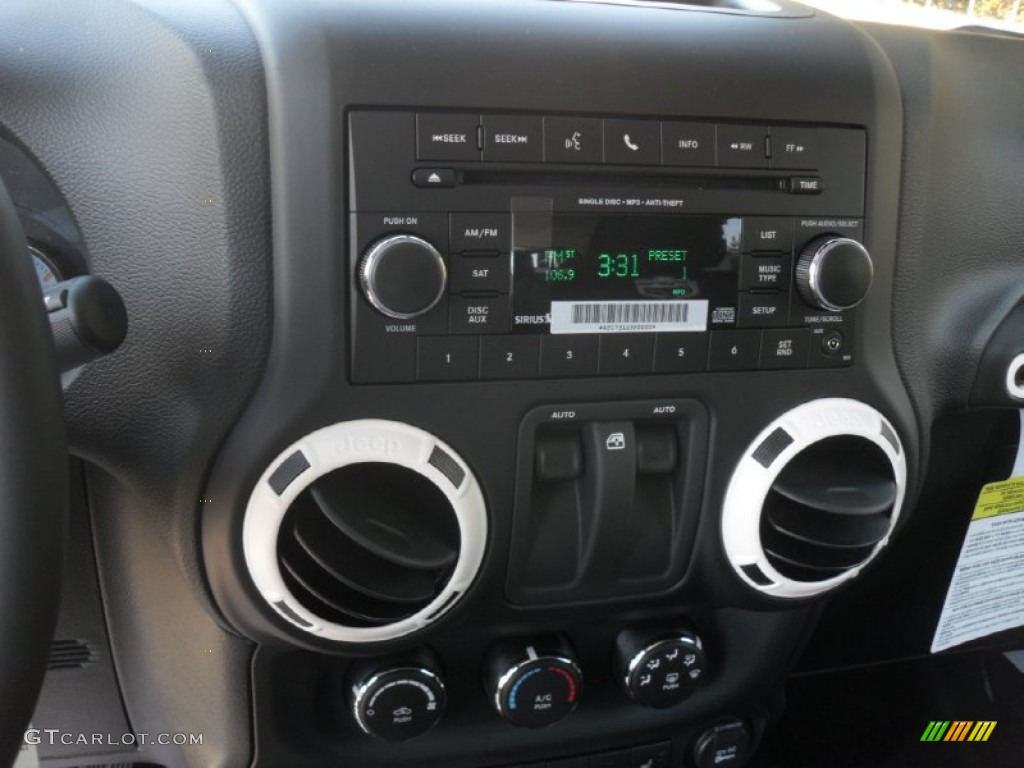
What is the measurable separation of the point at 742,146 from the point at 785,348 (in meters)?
0.17

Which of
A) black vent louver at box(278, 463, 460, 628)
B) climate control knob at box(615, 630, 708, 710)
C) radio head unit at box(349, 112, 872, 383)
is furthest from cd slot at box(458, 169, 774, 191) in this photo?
climate control knob at box(615, 630, 708, 710)

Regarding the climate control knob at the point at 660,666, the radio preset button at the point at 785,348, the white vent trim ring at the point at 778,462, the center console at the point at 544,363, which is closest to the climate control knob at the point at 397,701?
the center console at the point at 544,363

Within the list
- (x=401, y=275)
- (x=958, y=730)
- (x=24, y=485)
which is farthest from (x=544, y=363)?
(x=958, y=730)

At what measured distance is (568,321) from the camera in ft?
2.43

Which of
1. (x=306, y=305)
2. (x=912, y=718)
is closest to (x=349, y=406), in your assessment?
(x=306, y=305)

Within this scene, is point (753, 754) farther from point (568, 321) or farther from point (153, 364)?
point (153, 364)

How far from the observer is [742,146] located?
29.9 inches

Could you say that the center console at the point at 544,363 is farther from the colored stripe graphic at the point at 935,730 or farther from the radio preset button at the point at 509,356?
the colored stripe graphic at the point at 935,730

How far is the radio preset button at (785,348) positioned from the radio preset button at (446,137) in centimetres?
28

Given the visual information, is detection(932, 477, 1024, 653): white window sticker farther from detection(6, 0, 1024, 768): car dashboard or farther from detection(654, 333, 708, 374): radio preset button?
detection(654, 333, 708, 374): radio preset button

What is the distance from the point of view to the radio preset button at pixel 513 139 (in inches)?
27.6

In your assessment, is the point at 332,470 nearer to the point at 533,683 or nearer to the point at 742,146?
the point at 533,683

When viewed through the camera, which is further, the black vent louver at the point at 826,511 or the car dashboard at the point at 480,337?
the black vent louver at the point at 826,511

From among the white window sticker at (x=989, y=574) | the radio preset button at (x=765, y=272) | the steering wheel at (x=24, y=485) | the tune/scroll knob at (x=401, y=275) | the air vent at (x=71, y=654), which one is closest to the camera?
the steering wheel at (x=24, y=485)
